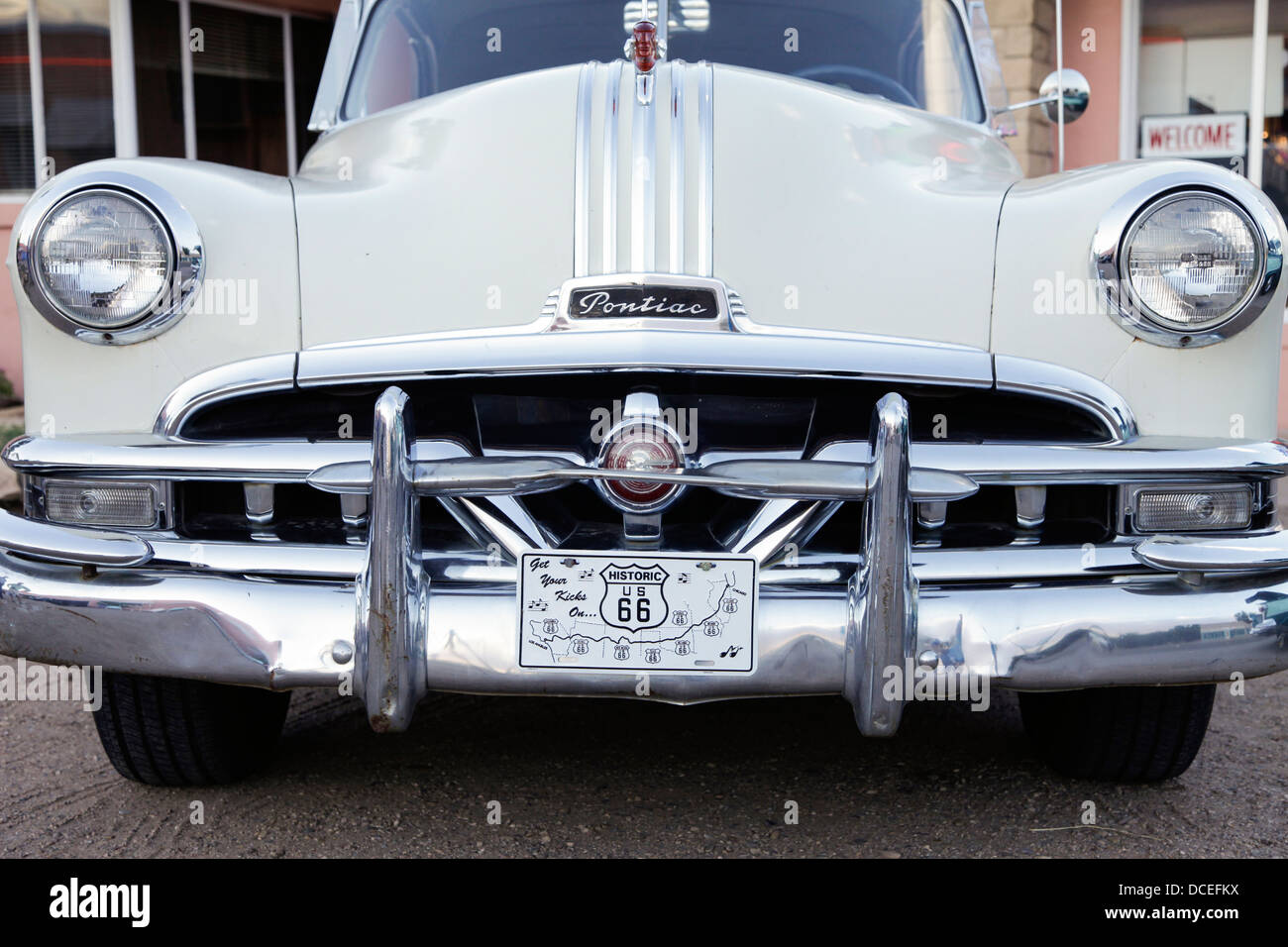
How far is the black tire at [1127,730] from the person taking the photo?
221 cm

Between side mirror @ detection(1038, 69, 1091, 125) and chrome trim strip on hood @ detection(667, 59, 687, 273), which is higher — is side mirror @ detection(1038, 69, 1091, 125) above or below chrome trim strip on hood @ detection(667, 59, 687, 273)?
above

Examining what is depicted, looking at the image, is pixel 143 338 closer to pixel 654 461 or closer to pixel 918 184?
pixel 654 461

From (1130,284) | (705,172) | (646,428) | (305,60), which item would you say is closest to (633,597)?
(646,428)

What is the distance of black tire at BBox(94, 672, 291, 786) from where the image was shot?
2162 millimetres

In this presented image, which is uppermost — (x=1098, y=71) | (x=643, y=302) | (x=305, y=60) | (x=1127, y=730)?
(x=305, y=60)

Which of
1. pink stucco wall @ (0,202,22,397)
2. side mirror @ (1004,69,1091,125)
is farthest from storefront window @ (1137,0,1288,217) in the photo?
pink stucco wall @ (0,202,22,397)

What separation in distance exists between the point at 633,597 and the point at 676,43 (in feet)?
4.85

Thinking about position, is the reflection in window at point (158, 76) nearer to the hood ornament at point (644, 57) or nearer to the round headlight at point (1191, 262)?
the hood ornament at point (644, 57)

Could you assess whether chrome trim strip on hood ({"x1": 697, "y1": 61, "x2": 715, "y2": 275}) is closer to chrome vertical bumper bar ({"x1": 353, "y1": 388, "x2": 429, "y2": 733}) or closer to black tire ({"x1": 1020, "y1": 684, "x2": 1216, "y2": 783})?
chrome vertical bumper bar ({"x1": 353, "y1": 388, "x2": 429, "y2": 733})

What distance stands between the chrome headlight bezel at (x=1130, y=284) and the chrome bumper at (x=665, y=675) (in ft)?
1.06

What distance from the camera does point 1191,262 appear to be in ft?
6.44

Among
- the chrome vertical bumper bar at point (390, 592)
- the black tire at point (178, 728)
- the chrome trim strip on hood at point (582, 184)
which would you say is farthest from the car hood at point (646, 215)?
the black tire at point (178, 728)

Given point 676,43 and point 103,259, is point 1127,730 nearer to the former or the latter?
point 676,43

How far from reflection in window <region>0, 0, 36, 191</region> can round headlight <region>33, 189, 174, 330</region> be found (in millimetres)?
6284
